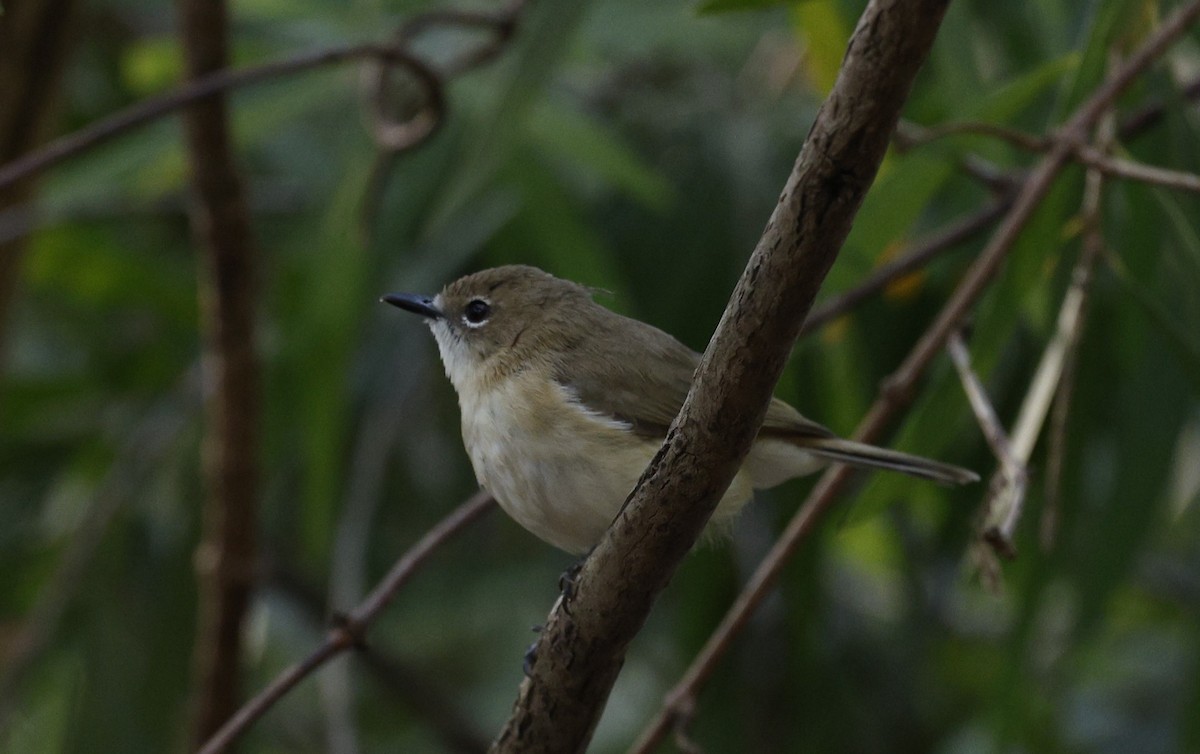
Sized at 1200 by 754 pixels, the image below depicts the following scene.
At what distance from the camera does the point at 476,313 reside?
2986 mm

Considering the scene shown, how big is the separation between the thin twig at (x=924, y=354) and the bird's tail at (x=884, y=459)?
77 mm

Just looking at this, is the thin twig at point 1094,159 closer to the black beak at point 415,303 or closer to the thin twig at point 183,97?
the black beak at point 415,303

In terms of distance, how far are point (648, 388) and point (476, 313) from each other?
542mm

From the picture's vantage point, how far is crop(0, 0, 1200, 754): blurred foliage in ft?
10.1

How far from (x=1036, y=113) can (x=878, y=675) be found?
6.44ft

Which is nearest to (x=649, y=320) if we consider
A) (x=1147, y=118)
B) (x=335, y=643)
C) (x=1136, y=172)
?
(x=1147, y=118)

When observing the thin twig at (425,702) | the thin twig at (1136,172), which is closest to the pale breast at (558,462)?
the thin twig at (1136,172)

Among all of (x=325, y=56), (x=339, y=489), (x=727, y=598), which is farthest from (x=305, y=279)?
(x=727, y=598)

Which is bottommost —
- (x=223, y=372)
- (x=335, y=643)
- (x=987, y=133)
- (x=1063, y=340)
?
(x=223, y=372)

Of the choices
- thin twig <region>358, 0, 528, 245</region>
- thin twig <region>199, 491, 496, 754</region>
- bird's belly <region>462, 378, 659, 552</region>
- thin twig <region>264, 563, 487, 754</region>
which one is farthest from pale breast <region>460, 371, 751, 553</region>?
thin twig <region>264, 563, 487, 754</region>

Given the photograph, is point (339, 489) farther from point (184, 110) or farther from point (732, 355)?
point (732, 355)

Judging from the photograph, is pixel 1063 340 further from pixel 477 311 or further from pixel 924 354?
pixel 477 311

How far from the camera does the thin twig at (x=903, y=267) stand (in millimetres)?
2910

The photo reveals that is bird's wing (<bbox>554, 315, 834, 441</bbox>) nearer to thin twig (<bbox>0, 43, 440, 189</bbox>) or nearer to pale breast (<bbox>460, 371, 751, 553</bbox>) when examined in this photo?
pale breast (<bbox>460, 371, 751, 553</bbox>)
